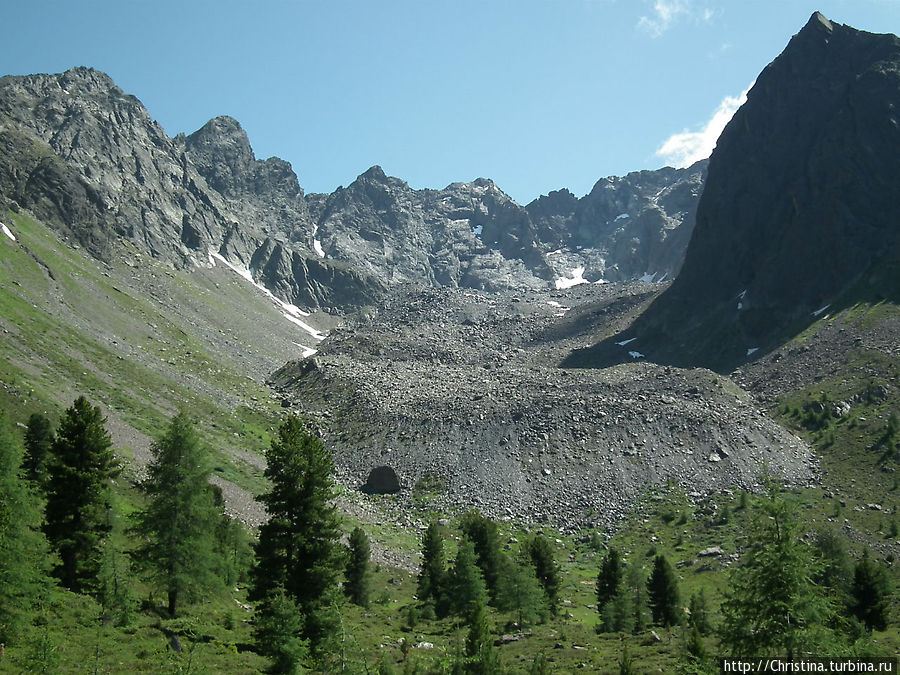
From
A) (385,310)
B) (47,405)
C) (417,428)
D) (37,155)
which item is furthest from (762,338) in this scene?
(37,155)

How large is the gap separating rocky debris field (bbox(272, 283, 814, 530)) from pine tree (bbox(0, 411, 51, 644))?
2155 inches

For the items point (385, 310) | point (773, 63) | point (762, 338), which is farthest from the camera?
point (385, 310)

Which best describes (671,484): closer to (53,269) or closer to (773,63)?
(53,269)

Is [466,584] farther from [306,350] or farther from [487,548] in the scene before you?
[306,350]

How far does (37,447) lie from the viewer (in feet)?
144

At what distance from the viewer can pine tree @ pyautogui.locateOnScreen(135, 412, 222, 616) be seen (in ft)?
93.6

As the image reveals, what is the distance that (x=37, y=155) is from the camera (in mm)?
160000

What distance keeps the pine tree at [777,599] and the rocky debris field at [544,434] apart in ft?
189

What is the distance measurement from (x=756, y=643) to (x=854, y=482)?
72369mm

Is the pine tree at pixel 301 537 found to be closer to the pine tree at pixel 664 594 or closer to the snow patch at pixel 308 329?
the pine tree at pixel 664 594

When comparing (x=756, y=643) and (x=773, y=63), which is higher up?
(x=773, y=63)

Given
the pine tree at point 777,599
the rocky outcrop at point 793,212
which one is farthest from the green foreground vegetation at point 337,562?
the rocky outcrop at point 793,212

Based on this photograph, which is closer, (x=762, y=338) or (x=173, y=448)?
(x=173, y=448)

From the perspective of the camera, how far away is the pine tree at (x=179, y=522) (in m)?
28.5
